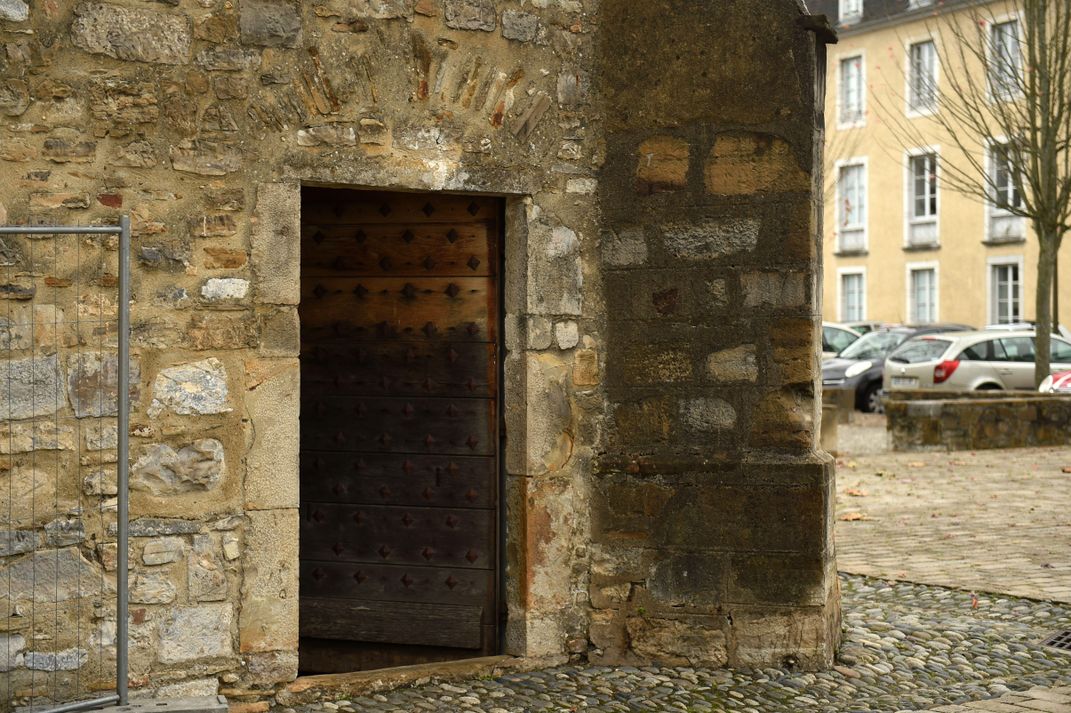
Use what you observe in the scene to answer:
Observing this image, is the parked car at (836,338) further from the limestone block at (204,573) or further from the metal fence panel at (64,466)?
the metal fence panel at (64,466)

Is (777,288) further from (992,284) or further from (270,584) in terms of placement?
(992,284)

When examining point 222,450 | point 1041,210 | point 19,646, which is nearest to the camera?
point 19,646

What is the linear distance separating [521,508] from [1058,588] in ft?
11.2

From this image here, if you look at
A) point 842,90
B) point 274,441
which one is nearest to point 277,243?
point 274,441

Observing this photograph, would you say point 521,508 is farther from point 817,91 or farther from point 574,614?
point 817,91

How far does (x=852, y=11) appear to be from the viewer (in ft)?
109

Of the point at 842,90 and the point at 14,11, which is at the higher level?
the point at 842,90

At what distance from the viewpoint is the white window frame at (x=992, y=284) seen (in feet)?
100

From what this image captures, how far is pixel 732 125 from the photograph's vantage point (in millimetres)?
5664

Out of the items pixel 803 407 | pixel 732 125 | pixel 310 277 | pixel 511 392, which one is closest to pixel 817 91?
pixel 732 125

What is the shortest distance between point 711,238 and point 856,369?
15717 mm

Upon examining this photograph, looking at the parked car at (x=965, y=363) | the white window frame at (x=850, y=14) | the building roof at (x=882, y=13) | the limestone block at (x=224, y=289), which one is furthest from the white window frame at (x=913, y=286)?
the limestone block at (x=224, y=289)

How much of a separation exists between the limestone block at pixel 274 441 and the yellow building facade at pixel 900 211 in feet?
86.7

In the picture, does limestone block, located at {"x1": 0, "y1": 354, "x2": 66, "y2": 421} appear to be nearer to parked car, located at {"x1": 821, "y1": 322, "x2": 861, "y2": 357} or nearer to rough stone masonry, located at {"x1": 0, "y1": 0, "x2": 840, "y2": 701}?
rough stone masonry, located at {"x1": 0, "y1": 0, "x2": 840, "y2": 701}
